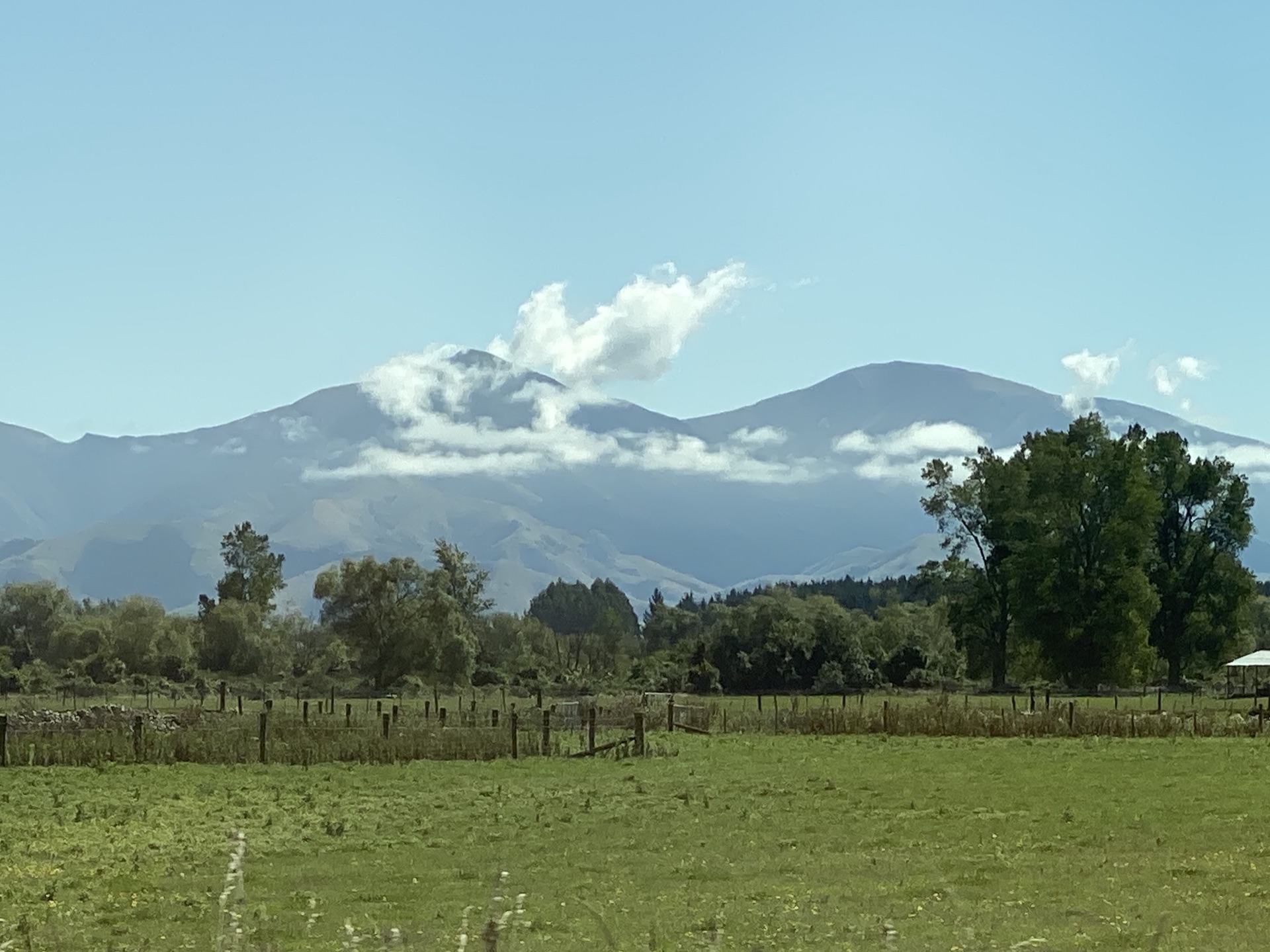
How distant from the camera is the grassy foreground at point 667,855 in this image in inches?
487

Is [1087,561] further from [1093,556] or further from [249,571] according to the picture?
[249,571]

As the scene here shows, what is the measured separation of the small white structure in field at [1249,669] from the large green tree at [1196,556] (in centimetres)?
221

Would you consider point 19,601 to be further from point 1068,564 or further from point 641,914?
point 641,914

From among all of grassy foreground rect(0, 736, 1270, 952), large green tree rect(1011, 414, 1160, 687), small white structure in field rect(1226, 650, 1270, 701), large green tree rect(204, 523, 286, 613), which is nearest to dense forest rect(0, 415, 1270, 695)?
large green tree rect(1011, 414, 1160, 687)

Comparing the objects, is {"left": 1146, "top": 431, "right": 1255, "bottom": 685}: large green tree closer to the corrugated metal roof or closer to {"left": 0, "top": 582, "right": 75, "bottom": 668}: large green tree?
the corrugated metal roof

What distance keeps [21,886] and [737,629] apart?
2789 inches

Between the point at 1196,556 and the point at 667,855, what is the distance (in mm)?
66516

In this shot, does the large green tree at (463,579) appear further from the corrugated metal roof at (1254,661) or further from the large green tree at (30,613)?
the corrugated metal roof at (1254,661)

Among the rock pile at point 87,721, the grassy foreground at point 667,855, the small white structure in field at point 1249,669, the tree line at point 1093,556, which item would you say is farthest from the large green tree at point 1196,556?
the rock pile at point 87,721

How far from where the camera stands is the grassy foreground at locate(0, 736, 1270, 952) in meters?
12.4

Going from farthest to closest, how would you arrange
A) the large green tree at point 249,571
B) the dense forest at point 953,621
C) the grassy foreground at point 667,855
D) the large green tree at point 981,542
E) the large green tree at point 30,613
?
1. the large green tree at point 30,613
2. the large green tree at point 249,571
3. the large green tree at point 981,542
4. the dense forest at point 953,621
5. the grassy foreground at point 667,855

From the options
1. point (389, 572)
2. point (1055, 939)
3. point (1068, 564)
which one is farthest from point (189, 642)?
point (1055, 939)

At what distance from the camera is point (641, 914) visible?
13039 millimetres

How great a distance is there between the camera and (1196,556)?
7681cm
